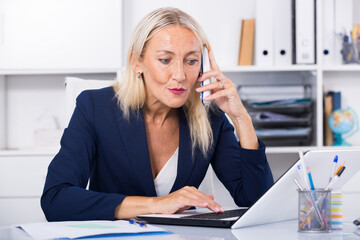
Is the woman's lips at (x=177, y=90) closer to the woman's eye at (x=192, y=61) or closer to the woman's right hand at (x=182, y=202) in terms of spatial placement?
the woman's eye at (x=192, y=61)

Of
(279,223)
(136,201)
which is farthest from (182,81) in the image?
(279,223)

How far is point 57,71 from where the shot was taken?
2.72 metres

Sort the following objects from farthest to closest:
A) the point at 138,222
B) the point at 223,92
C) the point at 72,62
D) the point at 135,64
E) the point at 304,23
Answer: the point at 72,62 → the point at 304,23 → the point at 135,64 → the point at 223,92 → the point at 138,222

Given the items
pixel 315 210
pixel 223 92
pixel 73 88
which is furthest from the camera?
pixel 73 88

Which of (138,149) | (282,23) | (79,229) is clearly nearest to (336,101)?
(282,23)

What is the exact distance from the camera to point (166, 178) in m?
1.65

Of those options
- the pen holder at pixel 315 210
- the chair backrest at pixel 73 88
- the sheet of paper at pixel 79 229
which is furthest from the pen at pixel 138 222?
the chair backrest at pixel 73 88

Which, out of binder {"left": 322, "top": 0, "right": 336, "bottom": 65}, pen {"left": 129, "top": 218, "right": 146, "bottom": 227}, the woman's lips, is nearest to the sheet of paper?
pen {"left": 129, "top": 218, "right": 146, "bottom": 227}

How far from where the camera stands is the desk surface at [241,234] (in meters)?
0.95

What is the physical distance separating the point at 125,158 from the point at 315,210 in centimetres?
73

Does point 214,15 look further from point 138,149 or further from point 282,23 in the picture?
point 138,149

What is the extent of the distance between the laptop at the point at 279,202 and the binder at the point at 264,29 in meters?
1.54

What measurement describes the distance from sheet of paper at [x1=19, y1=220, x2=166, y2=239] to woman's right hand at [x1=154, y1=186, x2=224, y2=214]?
151 mm

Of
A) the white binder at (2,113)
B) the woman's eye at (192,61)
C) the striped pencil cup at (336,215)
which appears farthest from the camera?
the white binder at (2,113)
